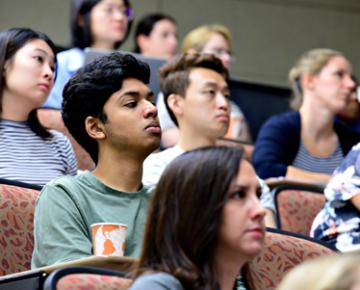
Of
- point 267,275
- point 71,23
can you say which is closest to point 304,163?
point 71,23

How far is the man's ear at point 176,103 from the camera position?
4262mm

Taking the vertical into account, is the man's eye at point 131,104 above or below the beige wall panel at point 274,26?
above

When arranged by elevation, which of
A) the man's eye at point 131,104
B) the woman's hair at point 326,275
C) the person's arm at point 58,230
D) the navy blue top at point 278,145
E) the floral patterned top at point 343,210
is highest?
the woman's hair at point 326,275

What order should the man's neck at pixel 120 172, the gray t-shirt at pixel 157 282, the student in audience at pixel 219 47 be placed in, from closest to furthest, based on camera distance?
the gray t-shirt at pixel 157 282 < the man's neck at pixel 120 172 < the student in audience at pixel 219 47

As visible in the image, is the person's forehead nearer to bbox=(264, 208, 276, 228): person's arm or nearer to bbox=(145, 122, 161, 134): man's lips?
bbox=(264, 208, 276, 228): person's arm

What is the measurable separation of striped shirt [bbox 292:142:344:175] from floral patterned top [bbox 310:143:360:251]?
49.9 inches

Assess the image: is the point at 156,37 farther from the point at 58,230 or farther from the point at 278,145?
the point at 58,230

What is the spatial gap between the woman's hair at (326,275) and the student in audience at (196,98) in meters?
2.07

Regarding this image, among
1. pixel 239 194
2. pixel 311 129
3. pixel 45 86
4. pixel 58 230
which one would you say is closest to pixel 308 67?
pixel 311 129

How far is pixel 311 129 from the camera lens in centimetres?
493

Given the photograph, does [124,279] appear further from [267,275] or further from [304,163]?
[304,163]

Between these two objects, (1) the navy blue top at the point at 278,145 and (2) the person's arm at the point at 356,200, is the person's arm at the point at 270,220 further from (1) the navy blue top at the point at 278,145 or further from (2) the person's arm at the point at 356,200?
(1) the navy blue top at the point at 278,145

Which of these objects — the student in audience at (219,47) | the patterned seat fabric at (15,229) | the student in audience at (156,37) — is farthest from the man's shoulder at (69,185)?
the student in audience at (156,37)

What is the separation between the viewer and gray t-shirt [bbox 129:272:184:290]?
217cm
